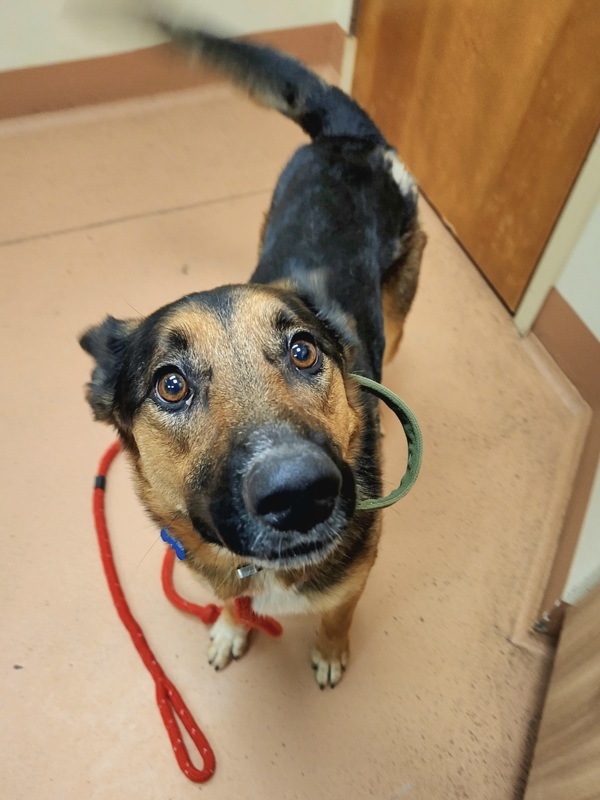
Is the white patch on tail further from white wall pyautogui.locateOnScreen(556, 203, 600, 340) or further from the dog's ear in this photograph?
the dog's ear

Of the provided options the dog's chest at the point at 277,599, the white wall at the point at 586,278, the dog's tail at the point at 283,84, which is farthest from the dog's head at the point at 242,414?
the white wall at the point at 586,278

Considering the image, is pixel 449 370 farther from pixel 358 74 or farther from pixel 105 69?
pixel 105 69

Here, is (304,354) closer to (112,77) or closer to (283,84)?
(283,84)

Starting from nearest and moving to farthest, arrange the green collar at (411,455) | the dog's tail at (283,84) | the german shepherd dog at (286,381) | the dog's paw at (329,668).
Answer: the german shepherd dog at (286,381)
the green collar at (411,455)
the dog's paw at (329,668)
the dog's tail at (283,84)

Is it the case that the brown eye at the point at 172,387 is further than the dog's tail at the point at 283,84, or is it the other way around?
the dog's tail at the point at 283,84

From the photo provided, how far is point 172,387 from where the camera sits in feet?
4.35

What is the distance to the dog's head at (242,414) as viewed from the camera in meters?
1.05

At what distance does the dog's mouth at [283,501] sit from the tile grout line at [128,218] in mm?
2241

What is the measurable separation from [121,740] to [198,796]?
275mm

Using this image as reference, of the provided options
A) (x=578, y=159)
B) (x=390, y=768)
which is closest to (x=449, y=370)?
(x=578, y=159)

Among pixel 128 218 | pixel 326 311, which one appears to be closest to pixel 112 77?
pixel 128 218

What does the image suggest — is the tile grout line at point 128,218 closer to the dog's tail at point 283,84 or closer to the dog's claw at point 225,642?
the dog's tail at point 283,84

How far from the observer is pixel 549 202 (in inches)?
91.7

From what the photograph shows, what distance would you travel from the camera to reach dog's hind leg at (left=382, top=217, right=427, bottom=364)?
89.1 inches
